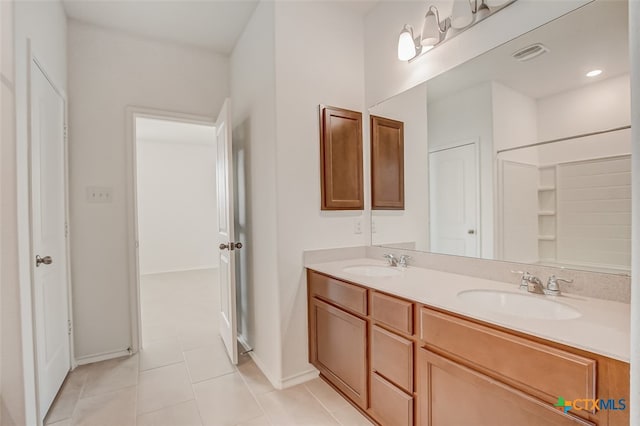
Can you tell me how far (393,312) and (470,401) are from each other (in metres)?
0.44

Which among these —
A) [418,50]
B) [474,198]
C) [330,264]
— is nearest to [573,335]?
[474,198]

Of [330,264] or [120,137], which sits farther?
[120,137]

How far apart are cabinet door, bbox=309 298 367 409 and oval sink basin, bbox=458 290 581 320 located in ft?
1.94

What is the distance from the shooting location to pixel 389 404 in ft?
4.87

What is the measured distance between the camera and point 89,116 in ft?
8.13

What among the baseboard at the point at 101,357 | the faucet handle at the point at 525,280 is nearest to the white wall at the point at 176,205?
the baseboard at the point at 101,357

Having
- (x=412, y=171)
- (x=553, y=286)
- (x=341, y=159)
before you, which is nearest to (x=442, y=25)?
(x=412, y=171)

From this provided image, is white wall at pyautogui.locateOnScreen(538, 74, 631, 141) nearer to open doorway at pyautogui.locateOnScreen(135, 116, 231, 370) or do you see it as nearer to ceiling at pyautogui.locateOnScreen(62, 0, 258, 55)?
ceiling at pyautogui.locateOnScreen(62, 0, 258, 55)

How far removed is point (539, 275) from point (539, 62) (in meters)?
0.99

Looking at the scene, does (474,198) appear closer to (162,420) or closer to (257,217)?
(257,217)

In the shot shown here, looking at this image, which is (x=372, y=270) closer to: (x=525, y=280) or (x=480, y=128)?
(x=525, y=280)

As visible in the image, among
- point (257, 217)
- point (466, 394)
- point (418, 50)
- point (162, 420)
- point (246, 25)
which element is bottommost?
point (162, 420)

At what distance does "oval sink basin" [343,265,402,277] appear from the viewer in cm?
201

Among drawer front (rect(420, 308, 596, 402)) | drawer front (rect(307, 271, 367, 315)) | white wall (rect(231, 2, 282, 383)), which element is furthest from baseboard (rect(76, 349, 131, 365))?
drawer front (rect(420, 308, 596, 402))
